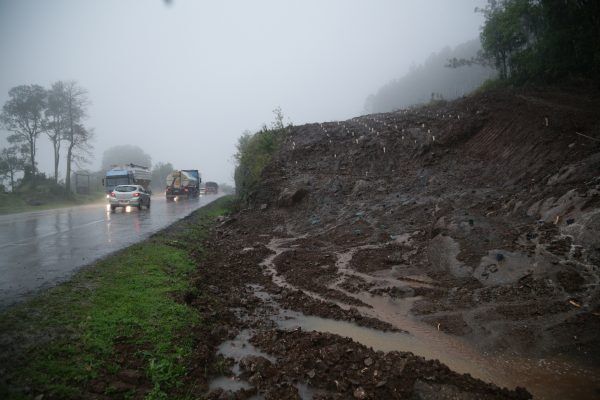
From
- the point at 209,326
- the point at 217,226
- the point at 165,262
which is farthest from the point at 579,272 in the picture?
the point at 217,226

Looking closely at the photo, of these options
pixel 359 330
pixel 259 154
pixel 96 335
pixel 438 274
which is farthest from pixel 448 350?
pixel 259 154

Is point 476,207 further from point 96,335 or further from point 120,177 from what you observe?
point 120,177

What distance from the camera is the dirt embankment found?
4.79 metres

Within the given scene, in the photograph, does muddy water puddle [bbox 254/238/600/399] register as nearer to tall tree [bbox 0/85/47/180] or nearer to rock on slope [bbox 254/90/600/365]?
rock on slope [bbox 254/90/600/365]

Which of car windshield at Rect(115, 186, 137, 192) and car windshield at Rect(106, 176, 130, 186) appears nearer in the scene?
car windshield at Rect(115, 186, 137, 192)

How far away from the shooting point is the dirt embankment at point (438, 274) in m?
4.79

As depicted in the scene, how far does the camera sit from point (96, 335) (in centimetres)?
489

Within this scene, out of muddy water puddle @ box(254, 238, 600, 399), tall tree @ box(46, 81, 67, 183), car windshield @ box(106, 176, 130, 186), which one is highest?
tall tree @ box(46, 81, 67, 183)

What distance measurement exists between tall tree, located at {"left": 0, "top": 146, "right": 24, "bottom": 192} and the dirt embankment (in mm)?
39546

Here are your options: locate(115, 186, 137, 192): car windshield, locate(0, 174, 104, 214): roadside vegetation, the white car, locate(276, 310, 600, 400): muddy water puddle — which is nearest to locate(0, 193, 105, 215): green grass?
locate(0, 174, 104, 214): roadside vegetation

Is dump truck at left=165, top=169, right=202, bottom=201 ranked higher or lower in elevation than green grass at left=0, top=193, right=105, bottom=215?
higher

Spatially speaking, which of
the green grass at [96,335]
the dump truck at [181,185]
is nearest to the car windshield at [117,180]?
the dump truck at [181,185]

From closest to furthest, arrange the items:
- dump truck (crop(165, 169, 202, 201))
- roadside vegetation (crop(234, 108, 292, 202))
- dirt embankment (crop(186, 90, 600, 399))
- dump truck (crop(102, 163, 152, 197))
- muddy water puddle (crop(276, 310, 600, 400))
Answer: muddy water puddle (crop(276, 310, 600, 400))
dirt embankment (crop(186, 90, 600, 399))
roadside vegetation (crop(234, 108, 292, 202))
dump truck (crop(102, 163, 152, 197))
dump truck (crop(165, 169, 202, 201))

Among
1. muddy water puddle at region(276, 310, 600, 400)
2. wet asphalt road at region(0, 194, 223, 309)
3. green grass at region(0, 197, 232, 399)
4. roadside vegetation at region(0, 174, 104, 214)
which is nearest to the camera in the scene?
green grass at region(0, 197, 232, 399)
